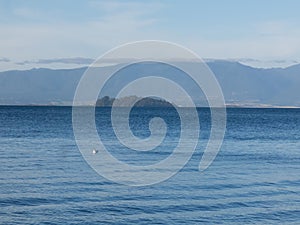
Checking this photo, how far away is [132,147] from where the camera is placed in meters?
63.7

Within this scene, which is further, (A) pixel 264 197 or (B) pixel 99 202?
(A) pixel 264 197

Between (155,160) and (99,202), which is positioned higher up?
(155,160)

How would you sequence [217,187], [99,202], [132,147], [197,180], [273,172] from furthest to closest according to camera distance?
[132,147], [273,172], [197,180], [217,187], [99,202]

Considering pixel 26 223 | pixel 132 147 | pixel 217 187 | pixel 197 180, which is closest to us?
pixel 26 223

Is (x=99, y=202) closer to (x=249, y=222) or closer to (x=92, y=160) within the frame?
(x=249, y=222)

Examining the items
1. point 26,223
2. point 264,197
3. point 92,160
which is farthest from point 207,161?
point 26,223

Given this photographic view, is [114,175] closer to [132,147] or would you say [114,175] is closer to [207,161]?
[207,161]

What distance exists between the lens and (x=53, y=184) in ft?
115

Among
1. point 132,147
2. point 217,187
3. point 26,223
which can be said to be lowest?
point 26,223

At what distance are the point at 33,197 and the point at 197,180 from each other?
10.8 meters

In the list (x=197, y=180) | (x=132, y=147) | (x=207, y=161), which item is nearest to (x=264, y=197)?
(x=197, y=180)

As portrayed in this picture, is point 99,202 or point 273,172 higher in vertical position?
point 273,172

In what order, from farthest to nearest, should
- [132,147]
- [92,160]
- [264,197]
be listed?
1. [132,147]
2. [92,160]
3. [264,197]

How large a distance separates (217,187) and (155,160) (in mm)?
14985
